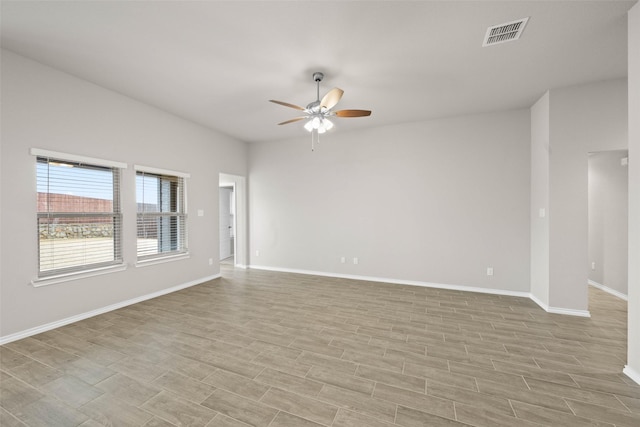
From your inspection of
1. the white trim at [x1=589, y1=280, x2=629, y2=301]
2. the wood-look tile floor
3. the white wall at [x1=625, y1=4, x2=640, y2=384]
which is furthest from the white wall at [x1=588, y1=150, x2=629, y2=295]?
the white wall at [x1=625, y1=4, x2=640, y2=384]

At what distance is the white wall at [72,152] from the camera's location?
2.64 m

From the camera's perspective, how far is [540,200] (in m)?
3.70

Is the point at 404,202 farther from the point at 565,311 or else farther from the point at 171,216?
the point at 171,216

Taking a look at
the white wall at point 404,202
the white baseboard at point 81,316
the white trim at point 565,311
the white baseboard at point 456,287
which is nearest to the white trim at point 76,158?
the white baseboard at point 81,316

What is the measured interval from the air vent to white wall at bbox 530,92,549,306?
1695 mm

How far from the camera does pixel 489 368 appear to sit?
2.18 m

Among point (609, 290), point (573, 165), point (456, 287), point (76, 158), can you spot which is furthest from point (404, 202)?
point (76, 158)

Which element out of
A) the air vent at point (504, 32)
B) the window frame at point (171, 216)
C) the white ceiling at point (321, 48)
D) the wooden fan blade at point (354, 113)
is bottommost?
the window frame at point (171, 216)

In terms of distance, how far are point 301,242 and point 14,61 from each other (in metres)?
4.72

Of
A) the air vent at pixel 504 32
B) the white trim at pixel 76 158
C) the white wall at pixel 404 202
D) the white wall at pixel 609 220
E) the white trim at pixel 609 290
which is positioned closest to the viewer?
the air vent at pixel 504 32

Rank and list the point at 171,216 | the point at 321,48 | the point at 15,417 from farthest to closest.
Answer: the point at 171,216
the point at 321,48
the point at 15,417

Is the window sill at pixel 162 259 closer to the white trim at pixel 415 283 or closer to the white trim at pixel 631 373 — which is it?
the white trim at pixel 415 283

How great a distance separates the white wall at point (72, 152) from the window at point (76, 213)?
Answer: 0.33 feet

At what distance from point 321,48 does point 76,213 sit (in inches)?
139
